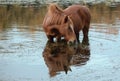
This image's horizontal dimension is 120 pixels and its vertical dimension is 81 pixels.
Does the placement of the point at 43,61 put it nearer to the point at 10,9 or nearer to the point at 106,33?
the point at 106,33

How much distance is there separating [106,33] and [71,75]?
5737 mm

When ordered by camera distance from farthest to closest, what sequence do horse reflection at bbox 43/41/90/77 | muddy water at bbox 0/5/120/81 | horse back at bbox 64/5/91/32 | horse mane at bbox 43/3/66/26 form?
horse back at bbox 64/5/91/32
horse mane at bbox 43/3/66/26
horse reflection at bbox 43/41/90/77
muddy water at bbox 0/5/120/81

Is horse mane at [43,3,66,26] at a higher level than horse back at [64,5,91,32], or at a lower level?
higher

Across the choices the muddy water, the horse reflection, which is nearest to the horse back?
the muddy water

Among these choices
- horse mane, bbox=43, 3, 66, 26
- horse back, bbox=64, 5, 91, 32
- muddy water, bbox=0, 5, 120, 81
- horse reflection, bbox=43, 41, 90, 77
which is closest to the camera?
muddy water, bbox=0, 5, 120, 81

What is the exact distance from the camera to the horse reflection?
31.7 feet

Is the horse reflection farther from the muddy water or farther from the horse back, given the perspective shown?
the horse back

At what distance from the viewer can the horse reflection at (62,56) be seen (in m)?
9.66

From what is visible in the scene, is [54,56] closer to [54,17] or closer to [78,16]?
[54,17]

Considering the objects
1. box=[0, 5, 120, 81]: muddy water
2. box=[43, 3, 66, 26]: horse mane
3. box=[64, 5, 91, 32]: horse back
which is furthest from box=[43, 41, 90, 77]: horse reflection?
box=[64, 5, 91, 32]: horse back

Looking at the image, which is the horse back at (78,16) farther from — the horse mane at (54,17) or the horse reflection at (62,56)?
the horse reflection at (62,56)

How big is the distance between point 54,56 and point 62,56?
8.2 inches

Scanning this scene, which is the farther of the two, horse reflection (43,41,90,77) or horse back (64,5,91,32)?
horse back (64,5,91,32)

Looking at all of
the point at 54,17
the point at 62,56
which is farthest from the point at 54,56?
the point at 54,17
